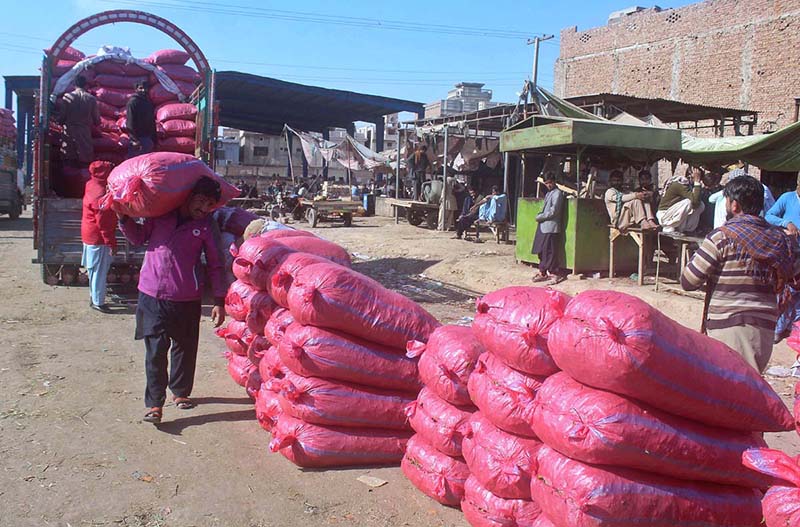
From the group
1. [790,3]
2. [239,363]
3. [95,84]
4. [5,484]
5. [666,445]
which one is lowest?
[5,484]

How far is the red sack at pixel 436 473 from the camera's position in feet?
10.0

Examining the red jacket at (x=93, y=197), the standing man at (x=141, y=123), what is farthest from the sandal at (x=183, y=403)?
the standing man at (x=141, y=123)

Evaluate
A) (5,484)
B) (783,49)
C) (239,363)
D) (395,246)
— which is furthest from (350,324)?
(783,49)

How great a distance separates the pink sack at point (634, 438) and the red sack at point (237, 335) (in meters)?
2.58

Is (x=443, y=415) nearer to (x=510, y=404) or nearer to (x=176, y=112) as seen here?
(x=510, y=404)

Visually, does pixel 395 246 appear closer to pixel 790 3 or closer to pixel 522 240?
pixel 522 240

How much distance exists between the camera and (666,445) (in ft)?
7.55

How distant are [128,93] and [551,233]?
23.3ft

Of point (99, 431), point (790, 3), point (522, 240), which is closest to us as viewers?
point (99, 431)

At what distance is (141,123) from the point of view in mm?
9008

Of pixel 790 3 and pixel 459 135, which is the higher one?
pixel 790 3

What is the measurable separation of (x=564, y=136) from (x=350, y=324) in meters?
6.58

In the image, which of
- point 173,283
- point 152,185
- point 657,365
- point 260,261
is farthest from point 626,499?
point 152,185

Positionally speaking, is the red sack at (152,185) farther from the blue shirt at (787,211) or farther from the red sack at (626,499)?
the blue shirt at (787,211)
